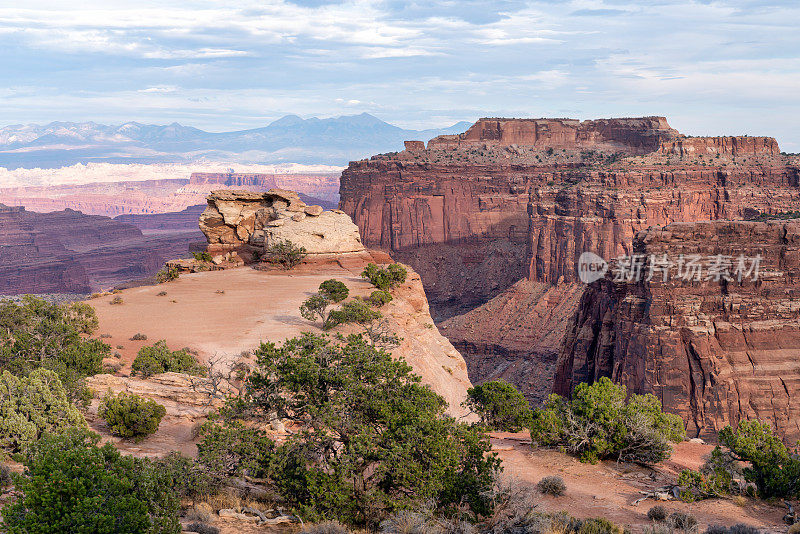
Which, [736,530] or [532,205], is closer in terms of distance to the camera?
[736,530]

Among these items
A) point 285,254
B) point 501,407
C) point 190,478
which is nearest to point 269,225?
point 285,254

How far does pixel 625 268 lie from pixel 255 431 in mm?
20374

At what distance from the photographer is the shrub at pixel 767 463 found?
15.2 metres

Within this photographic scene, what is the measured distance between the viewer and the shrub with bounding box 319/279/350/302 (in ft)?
99.4

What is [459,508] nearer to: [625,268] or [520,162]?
[625,268]

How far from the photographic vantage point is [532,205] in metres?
67.4

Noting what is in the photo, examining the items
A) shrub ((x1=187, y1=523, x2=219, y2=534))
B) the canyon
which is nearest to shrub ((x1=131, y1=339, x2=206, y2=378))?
shrub ((x1=187, y1=523, x2=219, y2=534))

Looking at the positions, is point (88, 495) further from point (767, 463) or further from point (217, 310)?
point (217, 310)

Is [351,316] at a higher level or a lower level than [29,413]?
lower

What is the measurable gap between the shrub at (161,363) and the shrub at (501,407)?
→ 10.0 m


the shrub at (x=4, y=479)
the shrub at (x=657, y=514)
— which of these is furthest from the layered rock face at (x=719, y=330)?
the shrub at (x=4, y=479)

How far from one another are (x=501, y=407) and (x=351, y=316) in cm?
812

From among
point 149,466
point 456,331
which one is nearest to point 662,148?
point 456,331

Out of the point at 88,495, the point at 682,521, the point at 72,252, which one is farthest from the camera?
the point at 72,252
